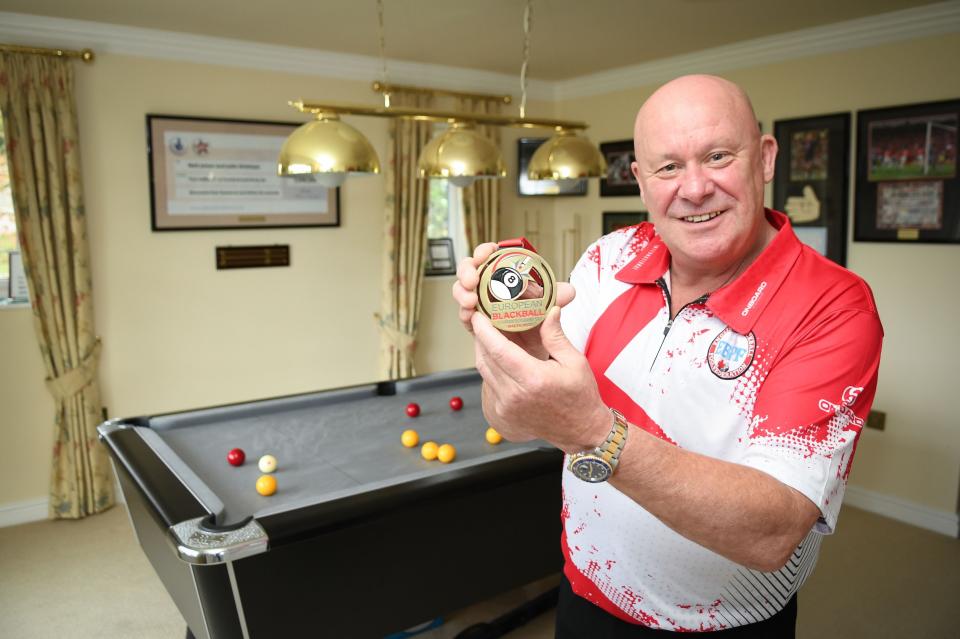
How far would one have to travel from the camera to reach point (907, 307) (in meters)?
3.82

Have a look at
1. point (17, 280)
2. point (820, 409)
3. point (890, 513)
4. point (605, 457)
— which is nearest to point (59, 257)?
point (17, 280)

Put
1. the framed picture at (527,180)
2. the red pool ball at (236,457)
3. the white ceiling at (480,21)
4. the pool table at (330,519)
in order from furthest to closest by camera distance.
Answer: the framed picture at (527,180) < the white ceiling at (480,21) < the red pool ball at (236,457) < the pool table at (330,519)

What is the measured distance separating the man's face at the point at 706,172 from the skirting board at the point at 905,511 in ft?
10.9

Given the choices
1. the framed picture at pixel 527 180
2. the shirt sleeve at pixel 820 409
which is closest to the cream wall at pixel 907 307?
the framed picture at pixel 527 180

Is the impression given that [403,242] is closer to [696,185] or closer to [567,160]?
[567,160]

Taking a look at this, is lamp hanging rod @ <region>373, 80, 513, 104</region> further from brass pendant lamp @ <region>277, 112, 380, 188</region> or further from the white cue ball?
the white cue ball

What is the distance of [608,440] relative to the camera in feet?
2.93

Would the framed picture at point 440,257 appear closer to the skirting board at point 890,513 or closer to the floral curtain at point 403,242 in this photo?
the floral curtain at point 403,242

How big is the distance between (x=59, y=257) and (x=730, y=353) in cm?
367

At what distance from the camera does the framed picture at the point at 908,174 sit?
3.57 m

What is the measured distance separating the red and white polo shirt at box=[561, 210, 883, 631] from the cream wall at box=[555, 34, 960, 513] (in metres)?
2.99

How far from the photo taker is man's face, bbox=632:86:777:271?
1140mm

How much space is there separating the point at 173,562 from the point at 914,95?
3922mm

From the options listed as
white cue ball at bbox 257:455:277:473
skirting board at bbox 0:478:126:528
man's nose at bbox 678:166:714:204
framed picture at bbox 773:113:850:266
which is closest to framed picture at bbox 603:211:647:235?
framed picture at bbox 773:113:850:266
